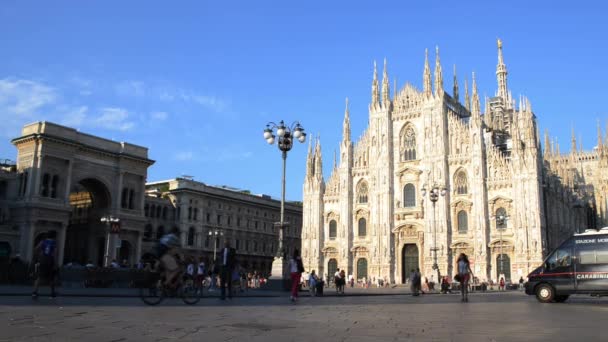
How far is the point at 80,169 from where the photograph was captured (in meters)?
51.4

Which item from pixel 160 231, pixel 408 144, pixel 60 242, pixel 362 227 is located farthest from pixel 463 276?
pixel 160 231

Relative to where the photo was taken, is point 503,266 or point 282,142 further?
point 503,266

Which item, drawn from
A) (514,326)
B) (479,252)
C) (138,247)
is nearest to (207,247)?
(138,247)

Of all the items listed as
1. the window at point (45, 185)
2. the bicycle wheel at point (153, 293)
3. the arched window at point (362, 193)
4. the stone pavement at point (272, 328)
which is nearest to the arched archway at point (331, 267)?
the arched window at point (362, 193)

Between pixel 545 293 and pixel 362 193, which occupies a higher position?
pixel 362 193

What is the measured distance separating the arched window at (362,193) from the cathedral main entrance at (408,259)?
264 inches

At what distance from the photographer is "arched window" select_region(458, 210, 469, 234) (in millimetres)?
50250

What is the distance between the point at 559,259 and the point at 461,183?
3346 centimetres

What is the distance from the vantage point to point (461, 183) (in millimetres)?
51438

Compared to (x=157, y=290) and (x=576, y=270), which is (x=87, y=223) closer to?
(x=157, y=290)

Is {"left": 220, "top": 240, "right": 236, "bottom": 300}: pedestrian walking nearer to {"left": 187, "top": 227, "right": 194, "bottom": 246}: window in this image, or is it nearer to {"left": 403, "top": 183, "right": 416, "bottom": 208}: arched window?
{"left": 403, "top": 183, "right": 416, "bottom": 208}: arched window

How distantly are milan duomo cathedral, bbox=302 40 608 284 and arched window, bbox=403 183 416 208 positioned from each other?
99 millimetres

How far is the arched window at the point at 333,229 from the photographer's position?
58.5 meters

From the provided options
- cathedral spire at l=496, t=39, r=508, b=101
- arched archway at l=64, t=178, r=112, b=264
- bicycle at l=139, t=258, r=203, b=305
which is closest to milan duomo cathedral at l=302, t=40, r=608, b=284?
cathedral spire at l=496, t=39, r=508, b=101
